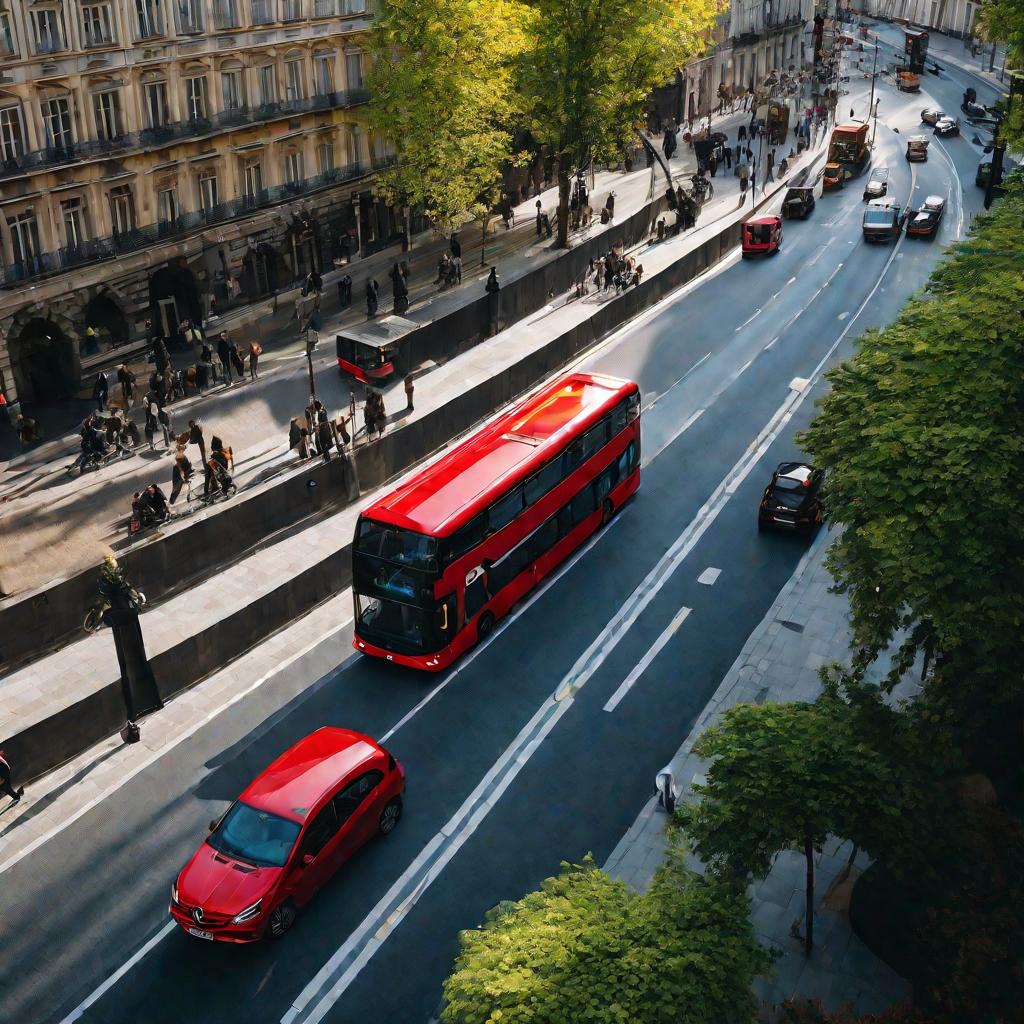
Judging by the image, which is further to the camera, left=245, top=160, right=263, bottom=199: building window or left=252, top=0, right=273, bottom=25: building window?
left=245, top=160, right=263, bottom=199: building window

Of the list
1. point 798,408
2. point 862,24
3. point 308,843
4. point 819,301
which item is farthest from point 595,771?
point 862,24

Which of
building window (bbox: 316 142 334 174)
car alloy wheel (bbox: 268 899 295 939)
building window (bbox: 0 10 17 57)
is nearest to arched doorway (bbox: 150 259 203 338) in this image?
building window (bbox: 316 142 334 174)

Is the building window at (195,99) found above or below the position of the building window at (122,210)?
above

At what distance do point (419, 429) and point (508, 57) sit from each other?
26756 millimetres

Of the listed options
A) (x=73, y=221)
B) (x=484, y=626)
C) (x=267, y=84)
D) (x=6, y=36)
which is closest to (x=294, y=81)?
(x=267, y=84)

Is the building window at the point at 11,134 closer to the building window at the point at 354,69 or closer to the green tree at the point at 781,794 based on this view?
the building window at the point at 354,69

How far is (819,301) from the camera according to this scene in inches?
2261

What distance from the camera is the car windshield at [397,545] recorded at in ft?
94.4

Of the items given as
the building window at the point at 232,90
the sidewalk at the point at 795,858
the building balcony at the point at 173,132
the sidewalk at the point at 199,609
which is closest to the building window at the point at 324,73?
the building balcony at the point at 173,132

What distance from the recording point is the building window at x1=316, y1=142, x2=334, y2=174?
192 feet

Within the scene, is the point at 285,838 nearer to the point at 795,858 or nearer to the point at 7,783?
the point at 7,783

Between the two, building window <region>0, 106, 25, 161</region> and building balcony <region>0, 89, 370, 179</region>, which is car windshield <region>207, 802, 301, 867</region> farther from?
building window <region>0, 106, 25, 161</region>

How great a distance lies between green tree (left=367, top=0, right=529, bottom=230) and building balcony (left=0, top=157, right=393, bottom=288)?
9.48 feet

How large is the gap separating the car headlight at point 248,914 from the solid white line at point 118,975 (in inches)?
75.8
